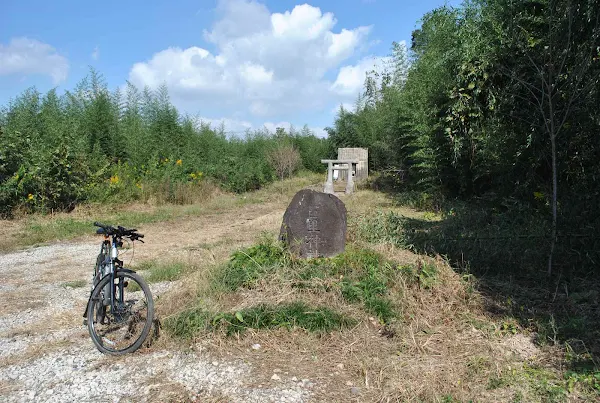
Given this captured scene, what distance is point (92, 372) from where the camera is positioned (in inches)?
128

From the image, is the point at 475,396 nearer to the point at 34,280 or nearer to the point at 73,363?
the point at 73,363

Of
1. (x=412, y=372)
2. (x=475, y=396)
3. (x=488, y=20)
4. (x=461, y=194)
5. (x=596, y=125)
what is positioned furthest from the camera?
(x=461, y=194)

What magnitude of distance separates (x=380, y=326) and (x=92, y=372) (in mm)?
2268

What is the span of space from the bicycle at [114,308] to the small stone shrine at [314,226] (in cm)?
183

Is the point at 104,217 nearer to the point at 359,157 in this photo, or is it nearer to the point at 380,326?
the point at 380,326

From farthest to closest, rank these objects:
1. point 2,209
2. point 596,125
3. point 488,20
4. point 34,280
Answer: point 2,209
point 488,20
point 34,280
point 596,125

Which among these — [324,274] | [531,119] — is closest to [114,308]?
[324,274]

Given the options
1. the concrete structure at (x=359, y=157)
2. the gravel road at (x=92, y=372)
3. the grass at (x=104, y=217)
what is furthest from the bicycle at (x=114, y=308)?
the concrete structure at (x=359, y=157)

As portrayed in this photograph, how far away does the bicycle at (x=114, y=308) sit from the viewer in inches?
138

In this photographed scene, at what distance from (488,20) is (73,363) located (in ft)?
22.2

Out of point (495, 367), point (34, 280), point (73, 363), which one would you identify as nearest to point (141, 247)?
point (34, 280)

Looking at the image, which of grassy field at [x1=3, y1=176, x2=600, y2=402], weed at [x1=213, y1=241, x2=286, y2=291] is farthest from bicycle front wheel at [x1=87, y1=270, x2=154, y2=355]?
weed at [x1=213, y1=241, x2=286, y2=291]

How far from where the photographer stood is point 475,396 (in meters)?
2.80

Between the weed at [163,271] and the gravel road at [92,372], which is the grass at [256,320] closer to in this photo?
the gravel road at [92,372]
